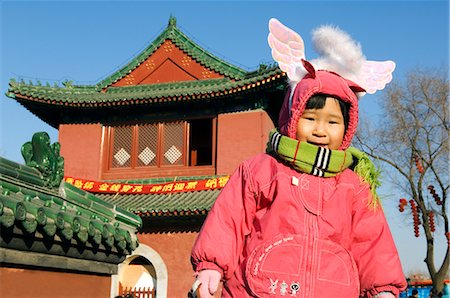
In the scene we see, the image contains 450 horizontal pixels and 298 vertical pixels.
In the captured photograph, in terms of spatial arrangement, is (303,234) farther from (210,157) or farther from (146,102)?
(210,157)

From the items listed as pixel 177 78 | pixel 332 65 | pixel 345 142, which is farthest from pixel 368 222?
pixel 177 78

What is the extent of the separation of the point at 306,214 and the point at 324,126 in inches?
20.8

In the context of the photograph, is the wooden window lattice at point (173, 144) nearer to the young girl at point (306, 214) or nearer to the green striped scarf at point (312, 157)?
the young girl at point (306, 214)

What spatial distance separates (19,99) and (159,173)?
4546mm

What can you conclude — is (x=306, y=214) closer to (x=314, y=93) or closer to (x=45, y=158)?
(x=314, y=93)

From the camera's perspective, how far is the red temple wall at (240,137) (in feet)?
43.3

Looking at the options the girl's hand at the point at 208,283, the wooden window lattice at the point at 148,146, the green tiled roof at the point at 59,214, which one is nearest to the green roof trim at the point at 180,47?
the wooden window lattice at the point at 148,146

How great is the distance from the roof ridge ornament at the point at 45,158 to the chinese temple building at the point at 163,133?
8.00m

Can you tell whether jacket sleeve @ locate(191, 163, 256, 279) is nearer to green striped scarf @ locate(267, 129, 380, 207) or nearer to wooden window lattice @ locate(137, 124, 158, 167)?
green striped scarf @ locate(267, 129, 380, 207)

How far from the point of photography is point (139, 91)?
1447 cm

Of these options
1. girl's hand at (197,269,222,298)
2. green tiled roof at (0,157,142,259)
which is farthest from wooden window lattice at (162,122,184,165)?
girl's hand at (197,269,222,298)

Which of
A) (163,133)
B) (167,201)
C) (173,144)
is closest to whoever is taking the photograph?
(167,201)

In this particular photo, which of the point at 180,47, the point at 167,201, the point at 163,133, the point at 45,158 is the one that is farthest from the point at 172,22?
the point at 45,158

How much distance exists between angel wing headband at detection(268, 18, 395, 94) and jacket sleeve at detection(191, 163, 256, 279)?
69 cm
